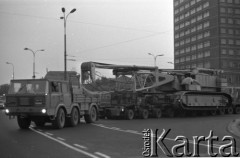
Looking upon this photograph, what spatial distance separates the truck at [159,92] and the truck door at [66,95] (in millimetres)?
7090

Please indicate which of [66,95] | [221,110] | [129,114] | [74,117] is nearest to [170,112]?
[129,114]

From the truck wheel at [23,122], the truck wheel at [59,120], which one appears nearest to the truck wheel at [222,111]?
the truck wheel at [59,120]

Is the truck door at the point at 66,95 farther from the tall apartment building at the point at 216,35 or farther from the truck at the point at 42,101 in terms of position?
the tall apartment building at the point at 216,35

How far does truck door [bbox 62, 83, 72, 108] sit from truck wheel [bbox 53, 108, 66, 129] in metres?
0.69

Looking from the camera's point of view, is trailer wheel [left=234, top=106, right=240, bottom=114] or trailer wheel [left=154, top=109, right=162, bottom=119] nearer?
trailer wheel [left=154, top=109, right=162, bottom=119]

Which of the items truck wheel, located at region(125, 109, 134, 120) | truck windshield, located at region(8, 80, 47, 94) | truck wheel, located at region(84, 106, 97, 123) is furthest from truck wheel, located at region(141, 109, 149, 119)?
truck windshield, located at region(8, 80, 47, 94)

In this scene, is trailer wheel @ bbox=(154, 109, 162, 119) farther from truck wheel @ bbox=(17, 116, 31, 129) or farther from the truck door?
truck wheel @ bbox=(17, 116, 31, 129)

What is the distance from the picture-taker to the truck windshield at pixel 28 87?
1784 centimetres

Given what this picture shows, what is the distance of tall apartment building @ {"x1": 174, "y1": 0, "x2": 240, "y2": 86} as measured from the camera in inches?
4584

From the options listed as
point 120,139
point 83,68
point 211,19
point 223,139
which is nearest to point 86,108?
point 83,68

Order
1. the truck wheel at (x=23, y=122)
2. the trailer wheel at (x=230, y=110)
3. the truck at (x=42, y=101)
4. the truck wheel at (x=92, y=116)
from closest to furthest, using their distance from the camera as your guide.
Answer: the truck at (x=42, y=101)
the truck wheel at (x=23, y=122)
the truck wheel at (x=92, y=116)
the trailer wheel at (x=230, y=110)

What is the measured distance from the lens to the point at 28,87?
18.1 metres

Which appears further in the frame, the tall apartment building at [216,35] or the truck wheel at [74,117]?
the tall apartment building at [216,35]

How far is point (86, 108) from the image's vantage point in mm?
22219
